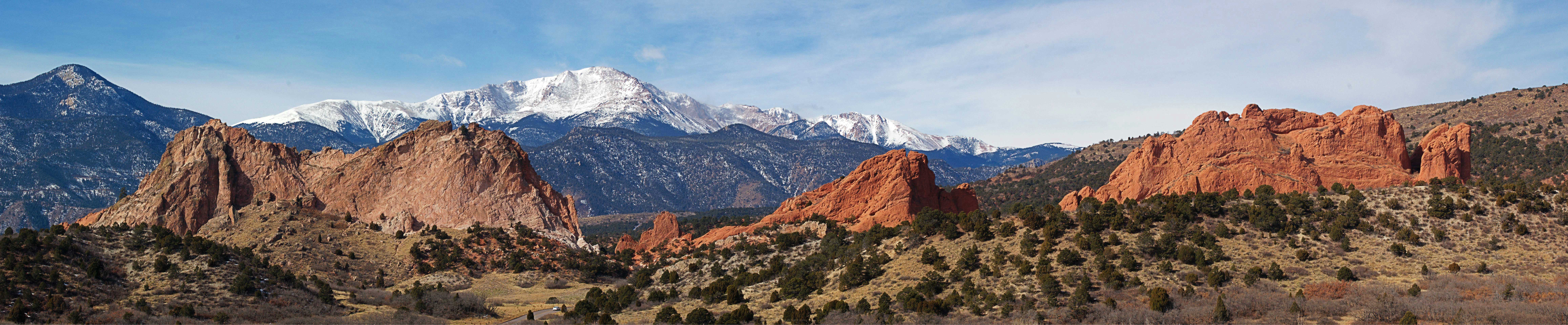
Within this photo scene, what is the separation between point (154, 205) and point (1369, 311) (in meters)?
79.2

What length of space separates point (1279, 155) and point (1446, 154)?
27.9 ft

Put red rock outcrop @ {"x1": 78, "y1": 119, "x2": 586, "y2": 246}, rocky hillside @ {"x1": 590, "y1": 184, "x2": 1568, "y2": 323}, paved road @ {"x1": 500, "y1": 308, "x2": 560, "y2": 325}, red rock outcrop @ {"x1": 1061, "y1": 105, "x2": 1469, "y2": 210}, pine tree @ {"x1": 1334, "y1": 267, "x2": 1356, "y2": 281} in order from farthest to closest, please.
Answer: red rock outcrop @ {"x1": 78, "y1": 119, "x2": 586, "y2": 246}, red rock outcrop @ {"x1": 1061, "y1": 105, "x2": 1469, "y2": 210}, paved road @ {"x1": 500, "y1": 308, "x2": 560, "y2": 325}, pine tree @ {"x1": 1334, "y1": 267, "x2": 1356, "y2": 281}, rocky hillside @ {"x1": 590, "y1": 184, "x2": 1568, "y2": 323}

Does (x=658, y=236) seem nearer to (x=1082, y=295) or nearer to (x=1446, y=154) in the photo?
(x=1082, y=295)

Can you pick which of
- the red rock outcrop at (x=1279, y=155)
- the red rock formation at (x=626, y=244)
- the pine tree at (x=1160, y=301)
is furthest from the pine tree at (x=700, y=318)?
the red rock formation at (x=626, y=244)

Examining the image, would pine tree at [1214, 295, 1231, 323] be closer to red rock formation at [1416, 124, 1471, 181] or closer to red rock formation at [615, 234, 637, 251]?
red rock formation at [1416, 124, 1471, 181]

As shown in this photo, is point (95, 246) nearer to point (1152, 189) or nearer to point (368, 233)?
point (368, 233)

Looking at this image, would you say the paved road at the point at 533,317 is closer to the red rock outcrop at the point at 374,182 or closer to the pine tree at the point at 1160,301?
the red rock outcrop at the point at 374,182

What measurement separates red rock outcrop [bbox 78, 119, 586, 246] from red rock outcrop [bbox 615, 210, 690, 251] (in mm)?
11572

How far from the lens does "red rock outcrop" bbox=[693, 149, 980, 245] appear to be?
67.1 metres

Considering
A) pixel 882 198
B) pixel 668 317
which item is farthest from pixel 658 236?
pixel 668 317

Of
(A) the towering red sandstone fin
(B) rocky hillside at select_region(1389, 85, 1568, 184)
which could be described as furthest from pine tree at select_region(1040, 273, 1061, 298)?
(A) the towering red sandstone fin

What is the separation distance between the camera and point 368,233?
7394cm

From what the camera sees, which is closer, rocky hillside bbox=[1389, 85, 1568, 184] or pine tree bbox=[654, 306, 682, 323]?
pine tree bbox=[654, 306, 682, 323]

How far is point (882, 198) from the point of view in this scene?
68688 mm
